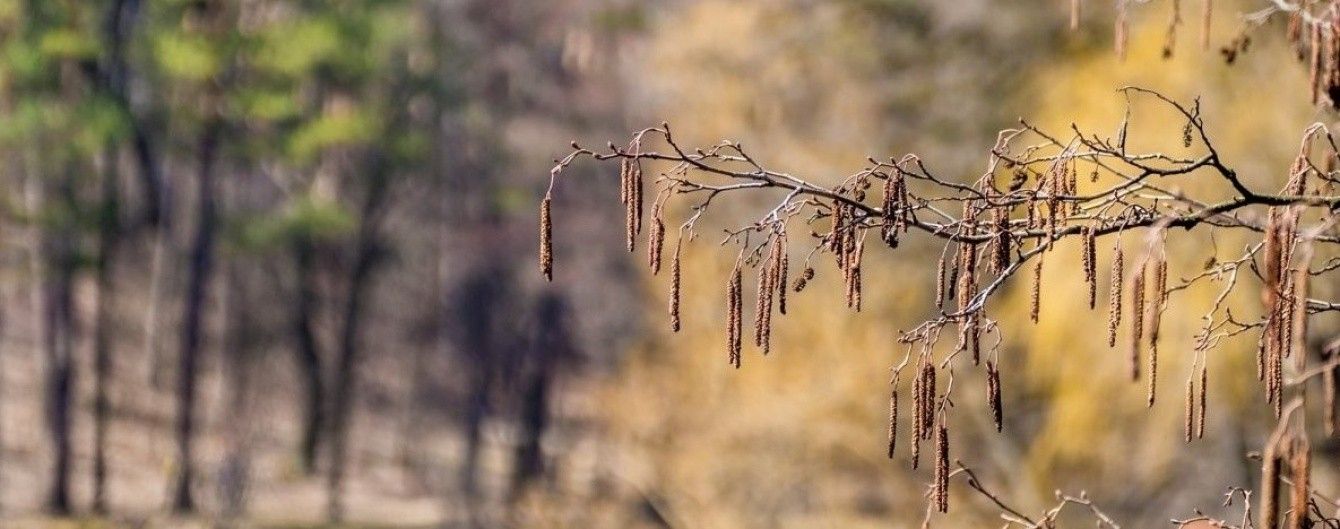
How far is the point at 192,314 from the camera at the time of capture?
85.8 feet

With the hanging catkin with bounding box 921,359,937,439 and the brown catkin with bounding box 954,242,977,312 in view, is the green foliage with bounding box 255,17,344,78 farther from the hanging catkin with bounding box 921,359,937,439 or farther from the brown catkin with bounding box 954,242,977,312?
the hanging catkin with bounding box 921,359,937,439

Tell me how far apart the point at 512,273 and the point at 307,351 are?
411 cm

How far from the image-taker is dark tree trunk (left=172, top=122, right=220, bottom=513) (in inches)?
984

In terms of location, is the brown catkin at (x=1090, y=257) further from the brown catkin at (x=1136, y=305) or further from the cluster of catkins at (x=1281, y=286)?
the brown catkin at (x=1136, y=305)

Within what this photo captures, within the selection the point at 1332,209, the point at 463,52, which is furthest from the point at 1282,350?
the point at 463,52

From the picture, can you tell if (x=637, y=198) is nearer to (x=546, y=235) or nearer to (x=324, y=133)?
(x=546, y=235)

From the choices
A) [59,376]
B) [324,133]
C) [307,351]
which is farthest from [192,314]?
[307,351]

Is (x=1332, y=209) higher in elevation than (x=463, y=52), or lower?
lower

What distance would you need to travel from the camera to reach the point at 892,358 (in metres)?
15.3

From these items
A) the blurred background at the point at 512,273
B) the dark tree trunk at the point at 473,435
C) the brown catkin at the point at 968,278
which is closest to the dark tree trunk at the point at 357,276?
the blurred background at the point at 512,273

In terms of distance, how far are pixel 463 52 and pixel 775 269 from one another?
26.0 m

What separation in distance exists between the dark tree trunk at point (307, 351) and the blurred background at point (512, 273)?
0.08m

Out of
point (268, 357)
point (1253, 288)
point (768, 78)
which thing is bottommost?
point (268, 357)

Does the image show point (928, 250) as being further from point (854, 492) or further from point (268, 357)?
point (268, 357)
